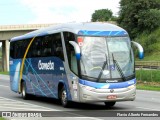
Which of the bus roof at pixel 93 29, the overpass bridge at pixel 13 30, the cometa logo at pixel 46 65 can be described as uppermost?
the bus roof at pixel 93 29

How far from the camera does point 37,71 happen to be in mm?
23219

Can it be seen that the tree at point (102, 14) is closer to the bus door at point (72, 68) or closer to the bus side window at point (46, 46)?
the bus side window at point (46, 46)

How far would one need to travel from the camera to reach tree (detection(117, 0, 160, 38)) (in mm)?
83625

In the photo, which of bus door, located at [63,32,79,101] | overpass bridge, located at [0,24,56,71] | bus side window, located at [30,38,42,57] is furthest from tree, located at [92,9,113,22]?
bus door, located at [63,32,79,101]

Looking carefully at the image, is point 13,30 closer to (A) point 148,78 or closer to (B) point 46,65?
(A) point 148,78

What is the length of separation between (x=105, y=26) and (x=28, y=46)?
6321 millimetres

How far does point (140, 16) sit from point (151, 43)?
5.29 meters

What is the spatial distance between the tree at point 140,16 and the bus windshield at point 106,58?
65.4m

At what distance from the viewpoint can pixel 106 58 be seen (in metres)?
18.1

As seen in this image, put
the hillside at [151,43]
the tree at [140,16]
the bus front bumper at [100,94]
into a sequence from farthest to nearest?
the tree at [140,16], the hillside at [151,43], the bus front bumper at [100,94]

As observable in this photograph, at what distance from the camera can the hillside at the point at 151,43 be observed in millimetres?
78675

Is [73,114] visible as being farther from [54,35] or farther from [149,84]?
[149,84]

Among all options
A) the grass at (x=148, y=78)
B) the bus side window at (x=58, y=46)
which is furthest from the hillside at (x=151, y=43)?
the bus side window at (x=58, y=46)

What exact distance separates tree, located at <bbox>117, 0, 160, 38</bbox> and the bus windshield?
6542 centimetres
